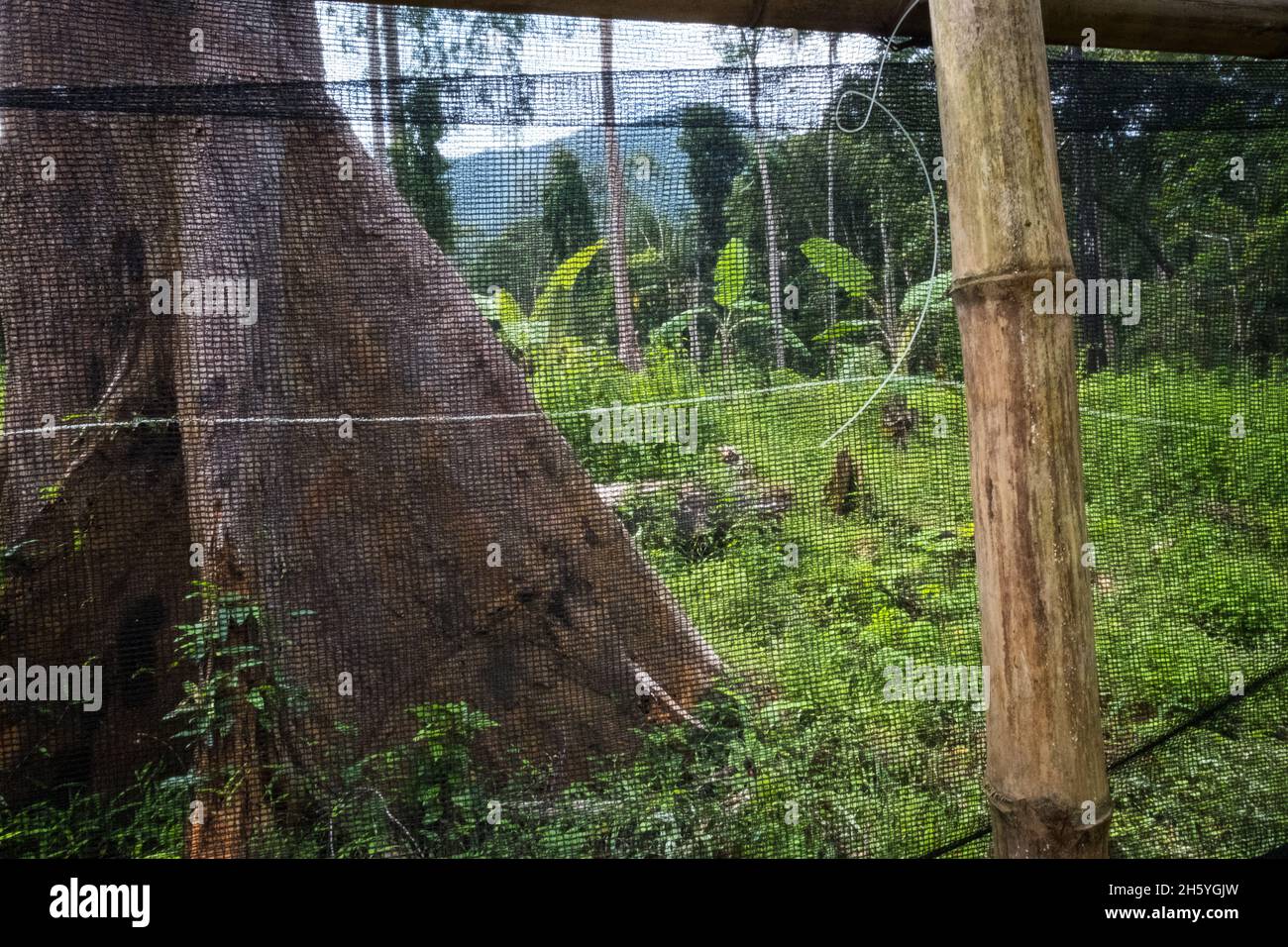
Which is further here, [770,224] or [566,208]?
[770,224]

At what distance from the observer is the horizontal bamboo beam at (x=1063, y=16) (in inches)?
96.0

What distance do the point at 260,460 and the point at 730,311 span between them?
1547 mm

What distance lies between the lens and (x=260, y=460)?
2.54m

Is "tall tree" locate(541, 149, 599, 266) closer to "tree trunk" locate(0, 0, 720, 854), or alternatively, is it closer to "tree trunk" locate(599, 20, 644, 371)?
"tree trunk" locate(599, 20, 644, 371)

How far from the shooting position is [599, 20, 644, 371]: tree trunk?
2516 millimetres

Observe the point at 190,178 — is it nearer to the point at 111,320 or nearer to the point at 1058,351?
the point at 111,320

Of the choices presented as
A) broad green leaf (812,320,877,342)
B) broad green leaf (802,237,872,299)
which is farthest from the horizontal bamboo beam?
broad green leaf (812,320,877,342)

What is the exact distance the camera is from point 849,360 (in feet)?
9.26
